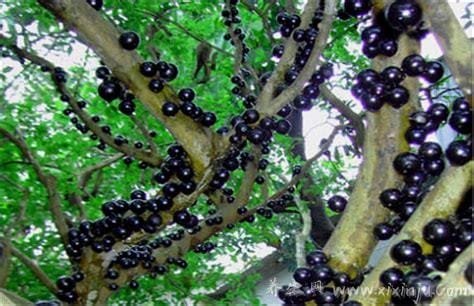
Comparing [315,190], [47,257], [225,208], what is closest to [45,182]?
[225,208]

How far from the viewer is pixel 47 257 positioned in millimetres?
4770

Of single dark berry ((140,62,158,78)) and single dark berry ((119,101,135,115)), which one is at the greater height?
single dark berry ((119,101,135,115))

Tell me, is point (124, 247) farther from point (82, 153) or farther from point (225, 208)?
point (82, 153)

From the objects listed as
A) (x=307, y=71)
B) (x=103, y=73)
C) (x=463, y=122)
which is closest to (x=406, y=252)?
(x=463, y=122)

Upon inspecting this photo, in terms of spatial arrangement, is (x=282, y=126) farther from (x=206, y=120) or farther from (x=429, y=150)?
(x=429, y=150)

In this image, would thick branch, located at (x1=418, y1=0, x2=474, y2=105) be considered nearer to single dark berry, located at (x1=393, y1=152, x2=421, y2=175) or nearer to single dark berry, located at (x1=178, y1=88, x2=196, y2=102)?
single dark berry, located at (x1=393, y1=152, x2=421, y2=175)

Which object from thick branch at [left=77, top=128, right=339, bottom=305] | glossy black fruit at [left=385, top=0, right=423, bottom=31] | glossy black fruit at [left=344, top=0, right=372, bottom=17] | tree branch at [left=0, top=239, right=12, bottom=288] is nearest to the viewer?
glossy black fruit at [left=385, top=0, right=423, bottom=31]

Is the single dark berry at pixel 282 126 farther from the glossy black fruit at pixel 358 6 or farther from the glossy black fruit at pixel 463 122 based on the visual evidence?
the glossy black fruit at pixel 463 122

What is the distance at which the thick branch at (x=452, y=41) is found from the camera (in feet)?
4.01

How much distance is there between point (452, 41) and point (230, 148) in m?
1.52

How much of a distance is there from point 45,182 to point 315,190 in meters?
2.13

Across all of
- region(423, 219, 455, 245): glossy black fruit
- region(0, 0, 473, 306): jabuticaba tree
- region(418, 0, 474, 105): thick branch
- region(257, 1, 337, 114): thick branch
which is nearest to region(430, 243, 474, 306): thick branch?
region(0, 0, 473, 306): jabuticaba tree

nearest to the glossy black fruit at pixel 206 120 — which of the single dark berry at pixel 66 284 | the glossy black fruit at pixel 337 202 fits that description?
the glossy black fruit at pixel 337 202

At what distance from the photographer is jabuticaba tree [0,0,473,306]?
1347 millimetres
